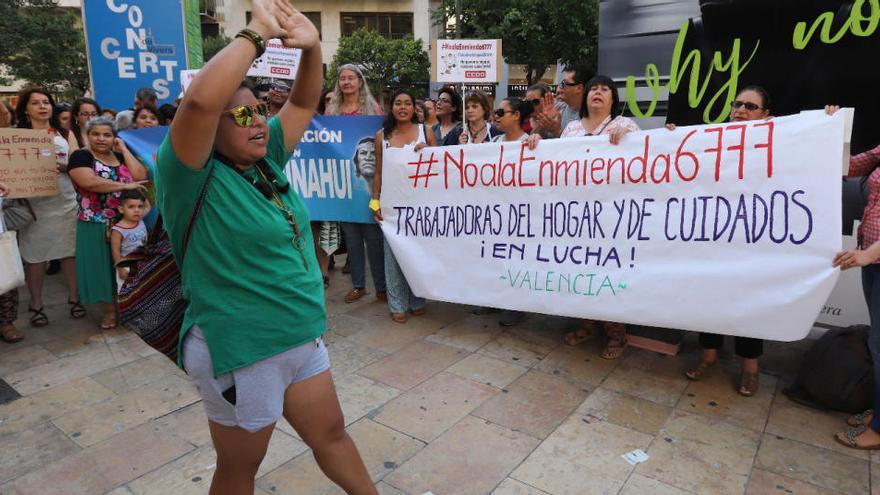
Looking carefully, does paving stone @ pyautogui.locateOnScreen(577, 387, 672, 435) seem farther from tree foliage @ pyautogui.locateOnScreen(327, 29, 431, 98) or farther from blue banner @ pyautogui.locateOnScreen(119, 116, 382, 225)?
tree foliage @ pyautogui.locateOnScreen(327, 29, 431, 98)

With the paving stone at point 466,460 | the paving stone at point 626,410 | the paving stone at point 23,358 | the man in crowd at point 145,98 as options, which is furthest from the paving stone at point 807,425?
the man in crowd at point 145,98

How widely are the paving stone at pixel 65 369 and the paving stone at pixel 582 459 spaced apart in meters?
2.92

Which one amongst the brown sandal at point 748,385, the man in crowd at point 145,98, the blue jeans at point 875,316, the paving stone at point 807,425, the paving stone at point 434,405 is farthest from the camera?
the man in crowd at point 145,98

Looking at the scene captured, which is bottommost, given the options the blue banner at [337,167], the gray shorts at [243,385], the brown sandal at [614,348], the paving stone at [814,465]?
the paving stone at [814,465]

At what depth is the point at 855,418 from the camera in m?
2.93

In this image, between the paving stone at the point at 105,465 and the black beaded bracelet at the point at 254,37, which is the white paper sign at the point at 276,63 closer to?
the paving stone at the point at 105,465

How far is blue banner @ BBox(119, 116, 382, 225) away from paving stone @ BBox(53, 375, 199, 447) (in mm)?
1844

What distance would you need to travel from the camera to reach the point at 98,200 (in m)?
4.45

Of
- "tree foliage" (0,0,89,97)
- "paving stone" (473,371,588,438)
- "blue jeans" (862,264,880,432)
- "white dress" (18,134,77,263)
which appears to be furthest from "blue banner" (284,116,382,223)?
"tree foliage" (0,0,89,97)

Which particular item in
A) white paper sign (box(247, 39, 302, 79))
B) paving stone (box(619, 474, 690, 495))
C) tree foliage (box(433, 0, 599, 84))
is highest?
tree foliage (box(433, 0, 599, 84))

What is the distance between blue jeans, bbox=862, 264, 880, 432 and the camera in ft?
8.79

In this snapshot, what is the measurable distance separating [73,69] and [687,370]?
26.3 metres

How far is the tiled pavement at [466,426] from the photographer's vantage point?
8.32ft

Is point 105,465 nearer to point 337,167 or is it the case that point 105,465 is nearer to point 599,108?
point 337,167
